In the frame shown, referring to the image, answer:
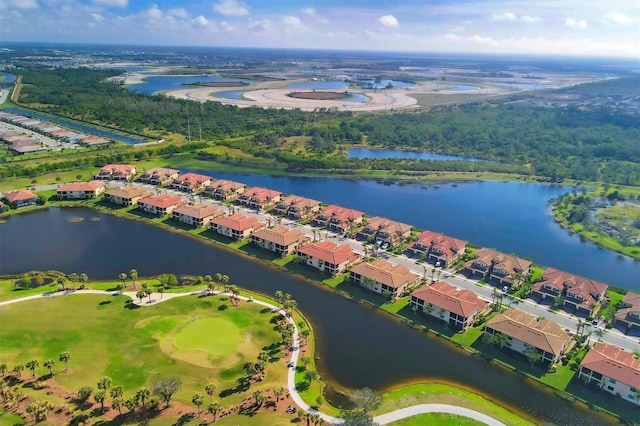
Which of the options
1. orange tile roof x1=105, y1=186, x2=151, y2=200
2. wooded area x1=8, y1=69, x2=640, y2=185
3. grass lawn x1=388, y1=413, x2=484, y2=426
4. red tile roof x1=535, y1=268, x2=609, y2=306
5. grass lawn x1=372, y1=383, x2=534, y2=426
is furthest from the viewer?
wooded area x1=8, y1=69, x2=640, y2=185

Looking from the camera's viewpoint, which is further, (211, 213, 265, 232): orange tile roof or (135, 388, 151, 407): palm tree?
(211, 213, 265, 232): orange tile roof

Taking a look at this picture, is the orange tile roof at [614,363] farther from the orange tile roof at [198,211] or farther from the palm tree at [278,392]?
the orange tile roof at [198,211]

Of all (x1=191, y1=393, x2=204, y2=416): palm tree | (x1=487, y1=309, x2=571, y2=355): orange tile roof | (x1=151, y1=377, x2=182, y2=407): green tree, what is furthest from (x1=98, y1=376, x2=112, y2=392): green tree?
(x1=487, y1=309, x2=571, y2=355): orange tile roof

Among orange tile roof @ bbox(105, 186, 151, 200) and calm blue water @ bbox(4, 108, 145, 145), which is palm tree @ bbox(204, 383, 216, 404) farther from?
calm blue water @ bbox(4, 108, 145, 145)

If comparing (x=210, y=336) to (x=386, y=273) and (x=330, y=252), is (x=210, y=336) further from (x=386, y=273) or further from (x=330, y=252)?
(x=386, y=273)

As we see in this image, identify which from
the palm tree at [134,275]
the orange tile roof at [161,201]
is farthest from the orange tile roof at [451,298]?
the orange tile roof at [161,201]

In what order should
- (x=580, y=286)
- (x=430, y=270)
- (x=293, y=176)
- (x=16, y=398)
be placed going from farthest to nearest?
(x=293, y=176) → (x=430, y=270) → (x=580, y=286) → (x=16, y=398)

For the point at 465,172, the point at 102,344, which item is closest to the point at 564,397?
the point at 102,344

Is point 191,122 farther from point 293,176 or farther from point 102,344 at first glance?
point 102,344
